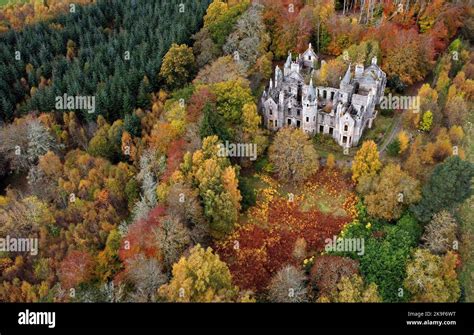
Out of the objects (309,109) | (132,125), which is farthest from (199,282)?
(132,125)

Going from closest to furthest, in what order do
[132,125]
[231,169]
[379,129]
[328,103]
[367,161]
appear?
[231,169], [367,161], [328,103], [379,129], [132,125]

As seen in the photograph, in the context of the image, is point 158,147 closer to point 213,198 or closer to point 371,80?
point 213,198

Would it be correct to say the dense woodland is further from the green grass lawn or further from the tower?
the tower

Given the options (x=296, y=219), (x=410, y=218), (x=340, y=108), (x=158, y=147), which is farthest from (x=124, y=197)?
(x=410, y=218)

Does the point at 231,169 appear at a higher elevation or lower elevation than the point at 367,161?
higher

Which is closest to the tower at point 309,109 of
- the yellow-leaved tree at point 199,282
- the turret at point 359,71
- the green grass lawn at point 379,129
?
the green grass lawn at point 379,129

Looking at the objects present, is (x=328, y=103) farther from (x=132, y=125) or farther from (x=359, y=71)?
A: (x=132, y=125)

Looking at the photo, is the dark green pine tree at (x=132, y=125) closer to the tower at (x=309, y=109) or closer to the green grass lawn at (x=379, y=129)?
the tower at (x=309, y=109)
